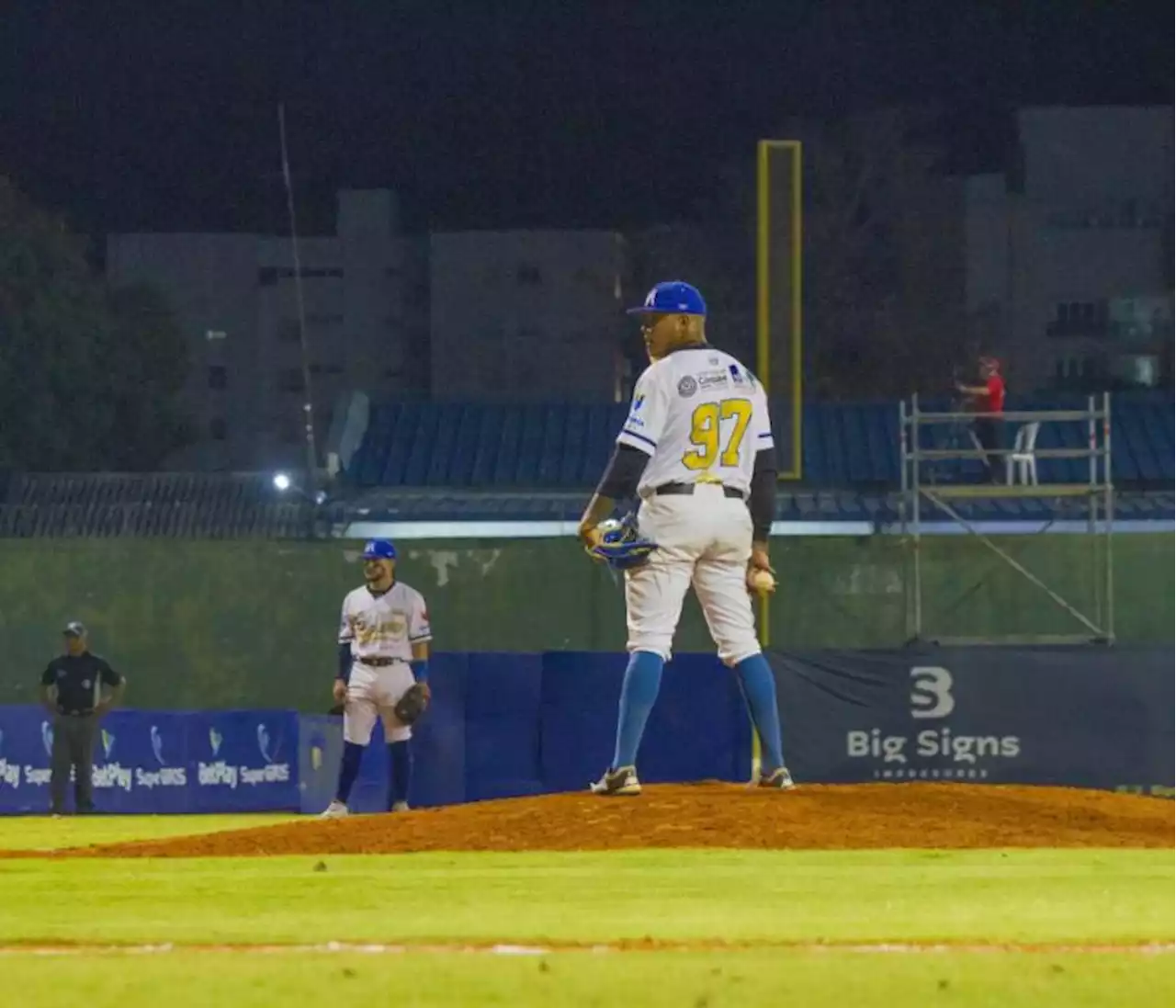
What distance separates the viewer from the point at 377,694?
16.0 meters

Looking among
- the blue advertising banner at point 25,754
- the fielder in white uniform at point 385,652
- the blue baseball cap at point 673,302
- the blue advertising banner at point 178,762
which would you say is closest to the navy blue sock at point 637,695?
the blue baseball cap at point 673,302

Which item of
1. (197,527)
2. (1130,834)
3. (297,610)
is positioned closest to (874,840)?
(1130,834)

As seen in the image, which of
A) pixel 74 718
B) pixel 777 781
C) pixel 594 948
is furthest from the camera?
pixel 74 718

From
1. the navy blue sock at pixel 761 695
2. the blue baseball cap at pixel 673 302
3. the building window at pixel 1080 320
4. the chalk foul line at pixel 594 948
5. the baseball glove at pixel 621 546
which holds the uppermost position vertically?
the building window at pixel 1080 320

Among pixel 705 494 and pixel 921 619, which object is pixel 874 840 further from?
pixel 921 619

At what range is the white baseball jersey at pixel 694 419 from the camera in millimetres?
9586

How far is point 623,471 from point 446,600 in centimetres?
1379

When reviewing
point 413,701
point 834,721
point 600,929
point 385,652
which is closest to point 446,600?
point 834,721

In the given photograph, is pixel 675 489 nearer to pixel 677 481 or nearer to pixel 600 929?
pixel 677 481

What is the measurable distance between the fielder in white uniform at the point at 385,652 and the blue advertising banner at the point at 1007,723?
10.0 ft

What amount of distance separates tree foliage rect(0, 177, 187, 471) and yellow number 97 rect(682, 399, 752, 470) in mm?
42475

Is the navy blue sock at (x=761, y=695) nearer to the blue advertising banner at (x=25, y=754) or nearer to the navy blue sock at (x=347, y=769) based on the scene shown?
the navy blue sock at (x=347, y=769)

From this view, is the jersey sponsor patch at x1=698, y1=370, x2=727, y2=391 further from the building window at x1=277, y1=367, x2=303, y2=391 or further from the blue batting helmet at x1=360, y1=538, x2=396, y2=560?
the building window at x1=277, y1=367, x2=303, y2=391

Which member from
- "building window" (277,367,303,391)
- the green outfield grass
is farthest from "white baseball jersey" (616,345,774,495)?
"building window" (277,367,303,391)
